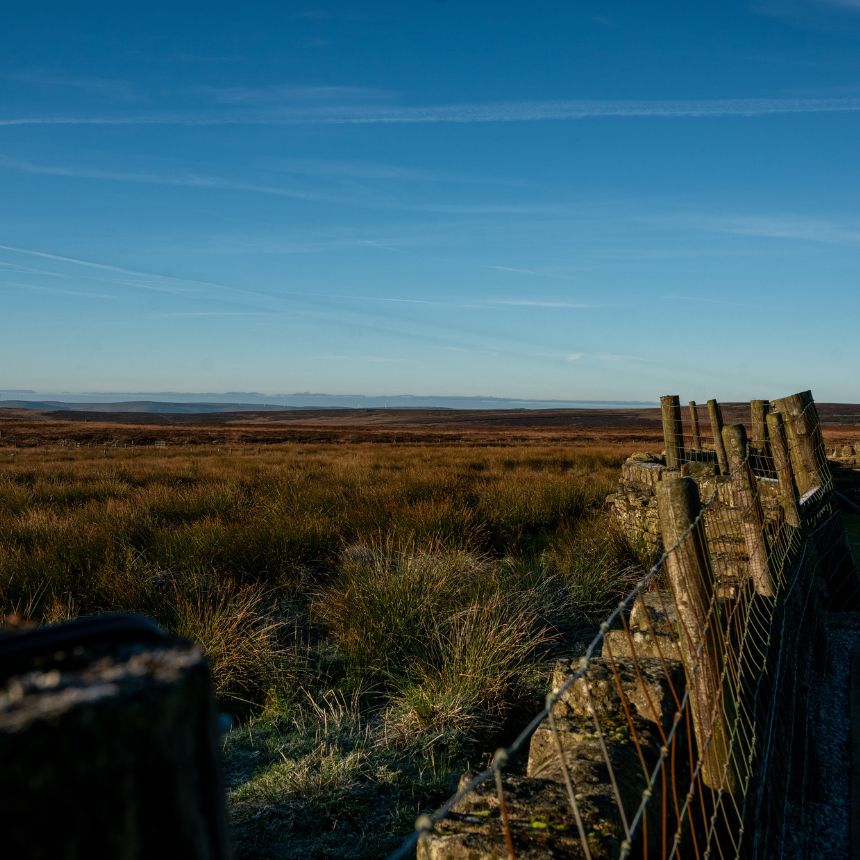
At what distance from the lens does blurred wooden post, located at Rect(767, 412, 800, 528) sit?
17.7ft

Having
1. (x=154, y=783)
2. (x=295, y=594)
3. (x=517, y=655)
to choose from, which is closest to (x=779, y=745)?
(x=517, y=655)

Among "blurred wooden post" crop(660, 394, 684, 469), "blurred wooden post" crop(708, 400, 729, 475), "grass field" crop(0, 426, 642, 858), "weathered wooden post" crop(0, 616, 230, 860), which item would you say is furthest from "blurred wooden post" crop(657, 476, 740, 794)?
"blurred wooden post" crop(660, 394, 684, 469)

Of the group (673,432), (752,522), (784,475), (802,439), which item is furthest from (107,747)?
(673,432)

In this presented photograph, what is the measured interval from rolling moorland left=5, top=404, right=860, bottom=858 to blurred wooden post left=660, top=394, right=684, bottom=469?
1.22 metres

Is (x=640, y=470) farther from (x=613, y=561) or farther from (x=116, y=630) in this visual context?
(x=116, y=630)

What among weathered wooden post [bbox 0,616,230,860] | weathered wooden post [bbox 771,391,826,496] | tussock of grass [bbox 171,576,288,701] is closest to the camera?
weathered wooden post [bbox 0,616,230,860]

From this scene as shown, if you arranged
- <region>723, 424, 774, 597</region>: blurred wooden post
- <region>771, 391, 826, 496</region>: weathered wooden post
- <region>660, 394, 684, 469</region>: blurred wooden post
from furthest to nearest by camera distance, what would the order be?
<region>660, 394, 684, 469</region>: blurred wooden post → <region>771, 391, 826, 496</region>: weathered wooden post → <region>723, 424, 774, 597</region>: blurred wooden post

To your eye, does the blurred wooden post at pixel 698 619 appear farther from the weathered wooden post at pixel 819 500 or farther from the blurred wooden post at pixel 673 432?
the blurred wooden post at pixel 673 432

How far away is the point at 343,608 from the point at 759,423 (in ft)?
15.7

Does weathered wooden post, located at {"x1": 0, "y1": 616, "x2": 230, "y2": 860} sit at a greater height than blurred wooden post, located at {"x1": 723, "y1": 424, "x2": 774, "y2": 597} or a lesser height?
greater

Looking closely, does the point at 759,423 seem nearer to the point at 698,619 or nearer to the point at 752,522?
the point at 752,522

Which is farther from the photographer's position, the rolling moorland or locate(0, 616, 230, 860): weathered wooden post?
the rolling moorland

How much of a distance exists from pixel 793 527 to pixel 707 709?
3256 millimetres

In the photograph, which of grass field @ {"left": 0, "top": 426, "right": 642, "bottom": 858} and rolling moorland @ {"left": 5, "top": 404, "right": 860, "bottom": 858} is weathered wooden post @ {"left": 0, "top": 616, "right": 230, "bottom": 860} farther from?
grass field @ {"left": 0, "top": 426, "right": 642, "bottom": 858}
